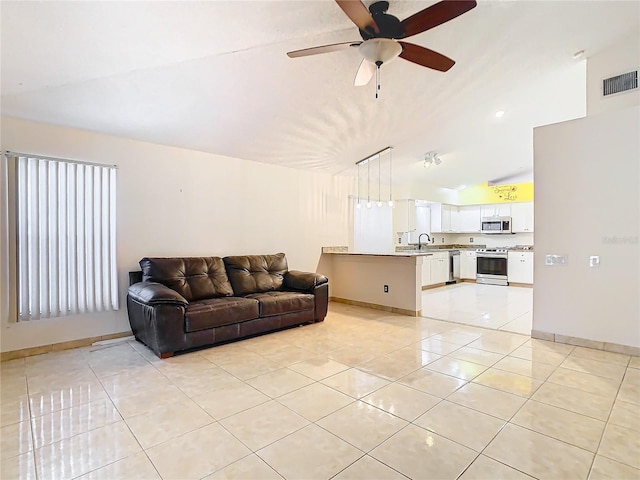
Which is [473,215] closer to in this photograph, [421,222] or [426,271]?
[421,222]

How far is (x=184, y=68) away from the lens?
2932 millimetres

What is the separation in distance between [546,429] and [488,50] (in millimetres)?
3329

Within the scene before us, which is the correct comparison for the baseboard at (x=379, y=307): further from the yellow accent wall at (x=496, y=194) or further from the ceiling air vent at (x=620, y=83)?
the yellow accent wall at (x=496, y=194)

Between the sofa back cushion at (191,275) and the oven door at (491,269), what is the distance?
681cm

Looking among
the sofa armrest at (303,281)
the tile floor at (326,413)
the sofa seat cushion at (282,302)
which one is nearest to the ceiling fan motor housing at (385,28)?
the tile floor at (326,413)

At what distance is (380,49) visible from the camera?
7.60 feet

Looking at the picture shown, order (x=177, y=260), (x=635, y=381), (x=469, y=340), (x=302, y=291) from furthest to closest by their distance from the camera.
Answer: (x=302, y=291)
(x=177, y=260)
(x=469, y=340)
(x=635, y=381)

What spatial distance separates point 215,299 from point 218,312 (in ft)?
1.48

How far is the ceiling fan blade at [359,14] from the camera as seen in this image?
73.8 inches

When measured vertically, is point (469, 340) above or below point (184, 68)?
below

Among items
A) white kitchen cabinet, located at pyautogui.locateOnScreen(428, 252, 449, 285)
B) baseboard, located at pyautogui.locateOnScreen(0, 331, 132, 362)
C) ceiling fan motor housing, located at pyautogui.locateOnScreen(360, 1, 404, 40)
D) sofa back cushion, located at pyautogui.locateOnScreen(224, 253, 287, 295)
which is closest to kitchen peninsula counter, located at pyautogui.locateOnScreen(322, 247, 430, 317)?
sofa back cushion, located at pyautogui.locateOnScreen(224, 253, 287, 295)

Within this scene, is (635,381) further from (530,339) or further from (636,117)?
(636,117)

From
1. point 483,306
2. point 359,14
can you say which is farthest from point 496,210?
point 359,14

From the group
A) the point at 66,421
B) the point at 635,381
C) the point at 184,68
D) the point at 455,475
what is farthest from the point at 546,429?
the point at 184,68
